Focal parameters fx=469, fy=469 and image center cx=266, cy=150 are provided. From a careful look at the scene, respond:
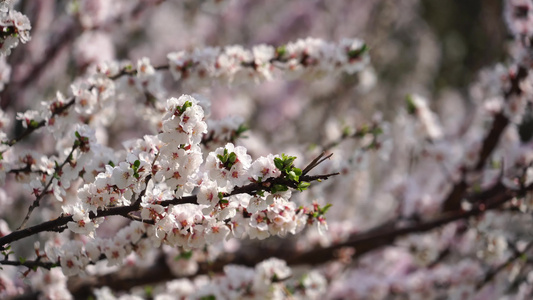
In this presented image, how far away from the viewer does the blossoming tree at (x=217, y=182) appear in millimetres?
1474

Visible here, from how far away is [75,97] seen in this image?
6.41 feet

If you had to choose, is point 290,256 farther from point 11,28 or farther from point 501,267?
point 11,28

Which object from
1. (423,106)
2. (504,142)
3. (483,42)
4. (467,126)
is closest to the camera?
(423,106)

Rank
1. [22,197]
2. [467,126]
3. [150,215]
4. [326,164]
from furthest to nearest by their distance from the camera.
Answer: [467,126] < [22,197] < [326,164] < [150,215]

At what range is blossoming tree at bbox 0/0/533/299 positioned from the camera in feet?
4.83

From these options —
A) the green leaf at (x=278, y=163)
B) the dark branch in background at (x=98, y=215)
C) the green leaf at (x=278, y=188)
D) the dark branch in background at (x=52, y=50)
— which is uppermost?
the dark branch in background at (x=52, y=50)

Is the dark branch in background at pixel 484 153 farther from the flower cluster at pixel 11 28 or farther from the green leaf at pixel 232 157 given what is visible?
the flower cluster at pixel 11 28

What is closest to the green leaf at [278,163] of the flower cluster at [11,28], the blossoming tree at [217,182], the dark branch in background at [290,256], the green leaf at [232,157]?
the blossoming tree at [217,182]

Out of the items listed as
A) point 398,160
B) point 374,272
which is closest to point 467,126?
point 398,160

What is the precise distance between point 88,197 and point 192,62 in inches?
36.2

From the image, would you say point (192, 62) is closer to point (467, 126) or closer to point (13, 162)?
point (13, 162)

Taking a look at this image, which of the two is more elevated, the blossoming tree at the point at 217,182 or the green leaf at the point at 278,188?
the blossoming tree at the point at 217,182

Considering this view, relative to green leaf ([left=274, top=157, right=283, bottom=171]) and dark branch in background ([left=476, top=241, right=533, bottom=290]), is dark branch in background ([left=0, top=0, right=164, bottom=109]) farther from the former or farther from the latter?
dark branch in background ([left=476, top=241, right=533, bottom=290])

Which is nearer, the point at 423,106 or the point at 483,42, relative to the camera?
the point at 423,106
